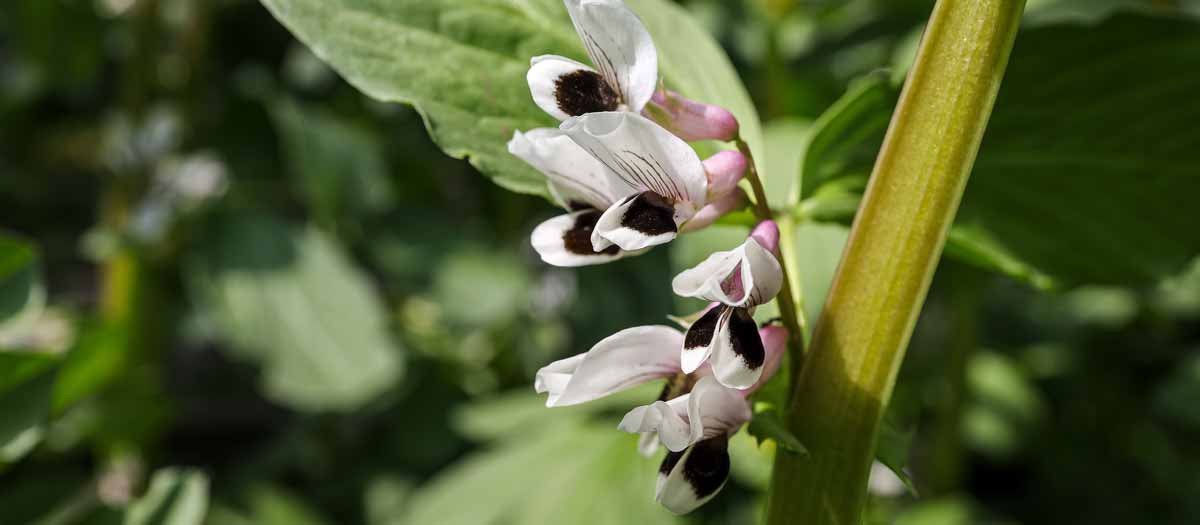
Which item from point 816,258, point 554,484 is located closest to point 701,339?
point 816,258

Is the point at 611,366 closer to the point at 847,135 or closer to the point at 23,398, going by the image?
the point at 847,135

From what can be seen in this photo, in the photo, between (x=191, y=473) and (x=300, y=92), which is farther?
(x=300, y=92)

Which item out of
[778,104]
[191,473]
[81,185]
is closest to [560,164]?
[191,473]

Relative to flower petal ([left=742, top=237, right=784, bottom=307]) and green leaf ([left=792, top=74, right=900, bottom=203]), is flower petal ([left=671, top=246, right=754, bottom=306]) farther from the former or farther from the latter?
green leaf ([left=792, top=74, right=900, bottom=203])

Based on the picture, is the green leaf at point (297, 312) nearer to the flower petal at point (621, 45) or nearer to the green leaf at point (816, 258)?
the green leaf at point (816, 258)

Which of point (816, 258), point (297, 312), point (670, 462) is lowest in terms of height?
point (297, 312)

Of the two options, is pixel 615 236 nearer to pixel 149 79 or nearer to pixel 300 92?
pixel 149 79
